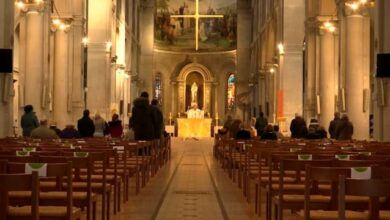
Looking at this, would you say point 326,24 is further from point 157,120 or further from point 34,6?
point 34,6

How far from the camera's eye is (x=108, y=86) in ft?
121

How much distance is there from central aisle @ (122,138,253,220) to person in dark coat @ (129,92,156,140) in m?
1.16

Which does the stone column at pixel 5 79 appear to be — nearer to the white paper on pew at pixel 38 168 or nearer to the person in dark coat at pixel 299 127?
the person in dark coat at pixel 299 127

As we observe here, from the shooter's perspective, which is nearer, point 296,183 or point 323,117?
point 296,183

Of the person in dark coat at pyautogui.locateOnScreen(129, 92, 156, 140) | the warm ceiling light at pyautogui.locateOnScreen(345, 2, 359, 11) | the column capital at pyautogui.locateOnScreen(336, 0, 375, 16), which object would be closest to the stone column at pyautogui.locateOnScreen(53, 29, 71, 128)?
the person in dark coat at pyautogui.locateOnScreen(129, 92, 156, 140)

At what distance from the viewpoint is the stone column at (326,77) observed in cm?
2948

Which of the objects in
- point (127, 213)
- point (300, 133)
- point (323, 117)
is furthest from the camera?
point (323, 117)

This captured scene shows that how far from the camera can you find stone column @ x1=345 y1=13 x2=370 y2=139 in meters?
24.8

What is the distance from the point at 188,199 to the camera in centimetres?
1334

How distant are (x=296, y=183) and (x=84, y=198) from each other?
9.85 ft

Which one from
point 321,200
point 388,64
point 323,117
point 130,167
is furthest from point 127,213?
point 323,117

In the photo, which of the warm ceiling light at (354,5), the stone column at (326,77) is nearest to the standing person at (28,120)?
the warm ceiling light at (354,5)

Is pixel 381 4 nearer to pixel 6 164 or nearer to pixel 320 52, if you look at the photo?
pixel 320 52

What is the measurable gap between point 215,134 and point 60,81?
6938mm
